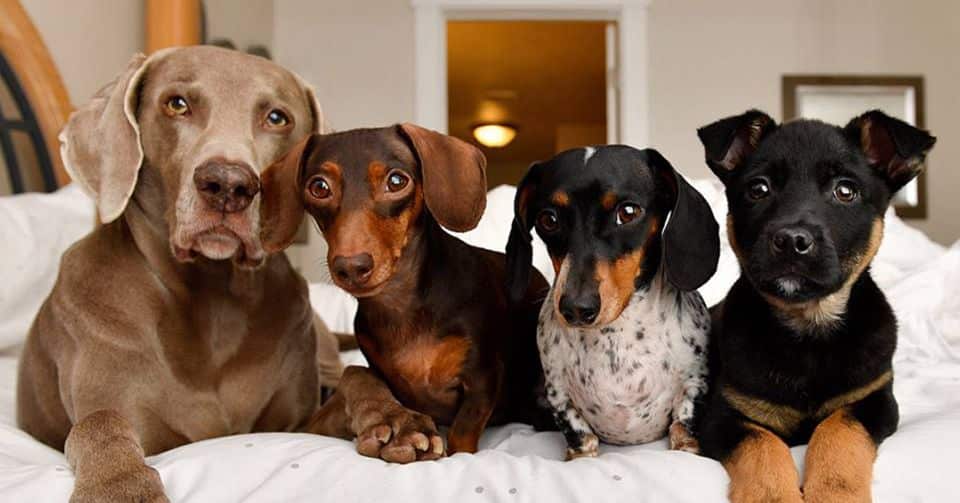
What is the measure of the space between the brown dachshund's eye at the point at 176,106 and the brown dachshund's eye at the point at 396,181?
444mm

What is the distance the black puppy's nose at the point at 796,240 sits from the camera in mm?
1353

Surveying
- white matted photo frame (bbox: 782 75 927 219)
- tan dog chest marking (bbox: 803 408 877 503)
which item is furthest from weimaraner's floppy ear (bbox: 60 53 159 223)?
white matted photo frame (bbox: 782 75 927 219)

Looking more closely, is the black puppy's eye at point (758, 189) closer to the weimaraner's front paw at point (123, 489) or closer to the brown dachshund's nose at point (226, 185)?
the brown dachshund's nose at point (226, 185)

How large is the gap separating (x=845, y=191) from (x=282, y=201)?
96 cm

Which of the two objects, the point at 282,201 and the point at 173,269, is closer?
the point at 282,201

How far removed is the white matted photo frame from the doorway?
1.22 m

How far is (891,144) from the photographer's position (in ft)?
4.87

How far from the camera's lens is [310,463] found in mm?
1290

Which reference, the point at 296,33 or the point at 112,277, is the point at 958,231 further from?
the point at 112,277

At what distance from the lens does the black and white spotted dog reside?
1446 mm

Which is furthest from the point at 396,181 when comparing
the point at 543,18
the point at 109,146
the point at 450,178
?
the point at 543,18

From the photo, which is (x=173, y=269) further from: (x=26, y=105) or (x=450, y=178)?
(x=26, y=105)

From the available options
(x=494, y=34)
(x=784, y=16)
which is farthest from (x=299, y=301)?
(x=494, y=34)

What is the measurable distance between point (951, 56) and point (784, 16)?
3.78 ft
